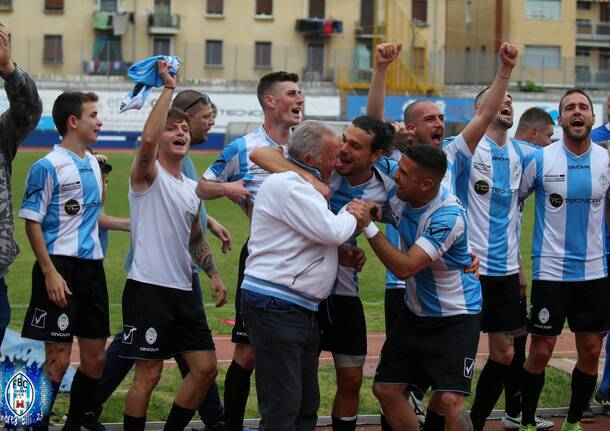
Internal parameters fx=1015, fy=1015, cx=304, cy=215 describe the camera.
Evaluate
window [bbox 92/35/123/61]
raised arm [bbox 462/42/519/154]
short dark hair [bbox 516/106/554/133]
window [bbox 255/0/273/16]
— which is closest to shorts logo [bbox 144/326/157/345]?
raised arm [bbox 462/42/519/154]

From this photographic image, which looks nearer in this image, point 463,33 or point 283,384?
point 283,384

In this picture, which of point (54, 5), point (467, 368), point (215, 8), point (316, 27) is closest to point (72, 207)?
point (467, 368)

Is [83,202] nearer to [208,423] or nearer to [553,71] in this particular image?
[208,423]

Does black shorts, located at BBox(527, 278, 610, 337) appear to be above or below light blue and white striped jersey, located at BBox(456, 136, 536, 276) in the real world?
below

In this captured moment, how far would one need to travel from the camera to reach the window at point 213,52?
6303cm

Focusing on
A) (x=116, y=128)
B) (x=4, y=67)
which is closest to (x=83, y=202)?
(x=4, y=67)

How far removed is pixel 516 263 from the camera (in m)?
7.51

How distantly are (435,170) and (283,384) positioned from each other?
152 centimetres

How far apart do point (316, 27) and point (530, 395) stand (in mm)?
59632

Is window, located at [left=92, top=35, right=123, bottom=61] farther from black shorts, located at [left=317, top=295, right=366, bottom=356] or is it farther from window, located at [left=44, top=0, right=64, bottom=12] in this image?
black shorts, located at [left=317, top=295, right=366, bottom=356]

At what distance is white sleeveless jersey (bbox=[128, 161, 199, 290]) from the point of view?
20.9ft

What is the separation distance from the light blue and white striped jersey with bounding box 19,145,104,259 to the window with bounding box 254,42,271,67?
5774cm

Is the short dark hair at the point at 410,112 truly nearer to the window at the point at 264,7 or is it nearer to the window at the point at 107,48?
the window at the point at 107,48

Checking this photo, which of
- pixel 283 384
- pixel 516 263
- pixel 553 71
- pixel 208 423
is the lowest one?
pixel 208 423
